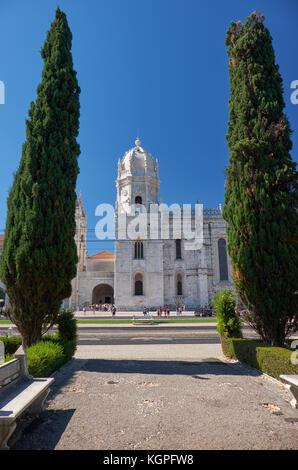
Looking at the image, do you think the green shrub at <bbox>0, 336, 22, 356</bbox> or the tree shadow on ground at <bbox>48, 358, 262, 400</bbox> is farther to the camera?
the green shrub at <bbox>0, 336, 22, 356</bbox>

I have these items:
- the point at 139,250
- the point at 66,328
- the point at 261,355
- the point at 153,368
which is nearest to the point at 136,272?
the point at 139,250

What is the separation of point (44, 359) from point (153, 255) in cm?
3043

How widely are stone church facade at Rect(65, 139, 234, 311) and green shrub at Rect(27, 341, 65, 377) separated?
28.0 meters

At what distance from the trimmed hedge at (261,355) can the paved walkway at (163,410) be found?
0.30 meters

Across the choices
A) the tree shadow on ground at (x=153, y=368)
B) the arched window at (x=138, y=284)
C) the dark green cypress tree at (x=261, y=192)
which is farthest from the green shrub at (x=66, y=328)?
the arched window at (x=138, y=284)

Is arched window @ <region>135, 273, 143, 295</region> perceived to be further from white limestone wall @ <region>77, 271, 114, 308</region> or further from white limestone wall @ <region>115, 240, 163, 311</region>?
white limestone wall @ <region>77, 271, 114, 308</region>

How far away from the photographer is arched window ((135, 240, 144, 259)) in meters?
37.2

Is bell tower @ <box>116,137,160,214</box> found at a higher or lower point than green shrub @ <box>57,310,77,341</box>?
higher

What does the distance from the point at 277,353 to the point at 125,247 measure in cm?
3081

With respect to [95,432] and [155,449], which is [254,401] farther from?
[95,432]

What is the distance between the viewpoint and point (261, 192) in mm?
8828

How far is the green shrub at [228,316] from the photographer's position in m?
9.97

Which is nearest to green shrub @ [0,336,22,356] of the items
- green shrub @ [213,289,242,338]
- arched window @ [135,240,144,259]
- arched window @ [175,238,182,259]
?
green shrub @ [213,289,242,338]
